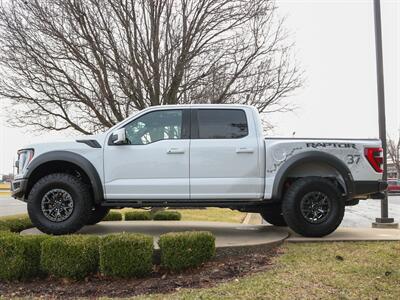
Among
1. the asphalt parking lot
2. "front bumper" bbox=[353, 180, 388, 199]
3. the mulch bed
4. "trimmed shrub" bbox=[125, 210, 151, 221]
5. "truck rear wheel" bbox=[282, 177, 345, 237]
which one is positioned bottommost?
the asphalt parking lot

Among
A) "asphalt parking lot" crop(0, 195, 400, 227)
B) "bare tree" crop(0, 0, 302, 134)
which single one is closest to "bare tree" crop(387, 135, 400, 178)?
"asphalt parking lot" crop(0, 195, 400, 227)

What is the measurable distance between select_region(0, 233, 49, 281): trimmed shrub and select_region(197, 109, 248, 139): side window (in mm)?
2644

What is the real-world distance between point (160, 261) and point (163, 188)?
1.22 m

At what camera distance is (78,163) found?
6.75 meters

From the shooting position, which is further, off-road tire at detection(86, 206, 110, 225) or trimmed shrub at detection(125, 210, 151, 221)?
trimmed shrub at detection(125, 210, 151, 221)

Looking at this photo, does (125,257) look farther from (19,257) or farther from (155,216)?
(155,216)

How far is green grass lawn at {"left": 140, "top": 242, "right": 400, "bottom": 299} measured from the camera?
464cm

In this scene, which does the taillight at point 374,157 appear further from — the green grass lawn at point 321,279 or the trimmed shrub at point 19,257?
the trimmed shrub at point 19,257

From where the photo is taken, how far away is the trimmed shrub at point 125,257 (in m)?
5.36

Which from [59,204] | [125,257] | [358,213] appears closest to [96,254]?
[125,257]

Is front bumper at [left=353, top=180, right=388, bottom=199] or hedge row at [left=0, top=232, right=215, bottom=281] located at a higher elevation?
front bumper at [left=353, top=180, right=388, bottom=199]

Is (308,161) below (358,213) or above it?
above

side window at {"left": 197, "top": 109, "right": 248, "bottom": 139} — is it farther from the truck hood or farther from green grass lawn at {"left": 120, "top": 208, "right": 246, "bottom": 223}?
green grass lawn at {"left": 120, "top": 208, "right": 246, "bottom": 223}

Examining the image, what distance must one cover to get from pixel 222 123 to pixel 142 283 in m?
2.71
